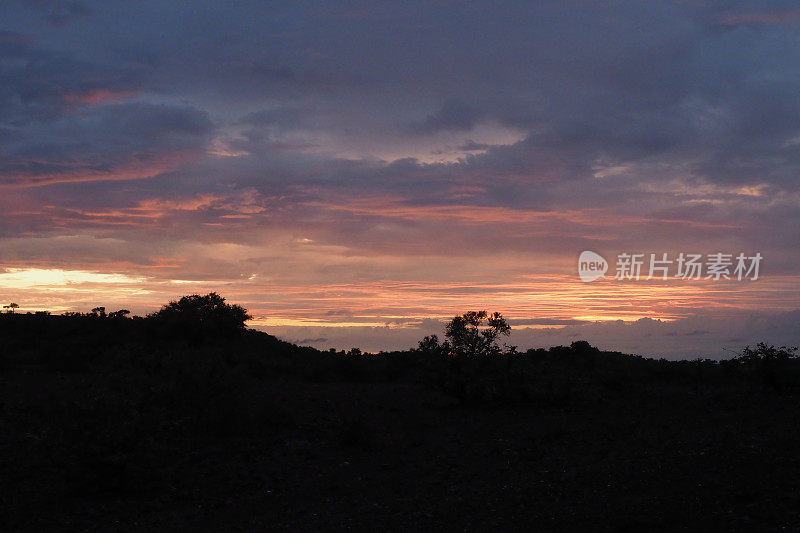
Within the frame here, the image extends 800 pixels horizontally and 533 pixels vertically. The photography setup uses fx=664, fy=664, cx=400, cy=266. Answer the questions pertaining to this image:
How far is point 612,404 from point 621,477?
7.11 meters

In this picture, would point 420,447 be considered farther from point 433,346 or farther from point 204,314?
point 204,314

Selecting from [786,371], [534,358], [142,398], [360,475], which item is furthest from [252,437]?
[534,358]

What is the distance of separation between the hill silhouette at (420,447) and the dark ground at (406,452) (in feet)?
0.18

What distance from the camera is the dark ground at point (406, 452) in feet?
38.5

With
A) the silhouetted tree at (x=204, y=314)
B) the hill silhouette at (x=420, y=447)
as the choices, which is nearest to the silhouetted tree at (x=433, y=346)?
the hill silhouette at (x=420, y=447)

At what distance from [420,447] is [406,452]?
19.4 inches

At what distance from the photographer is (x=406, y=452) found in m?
16.1

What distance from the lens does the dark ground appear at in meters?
11.7

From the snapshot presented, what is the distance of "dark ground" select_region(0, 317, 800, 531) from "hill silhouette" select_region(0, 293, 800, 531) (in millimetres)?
55

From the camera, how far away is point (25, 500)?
13.3 metres

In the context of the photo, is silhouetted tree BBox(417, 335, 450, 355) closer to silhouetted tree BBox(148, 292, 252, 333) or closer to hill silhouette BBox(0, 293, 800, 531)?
hill silhouette BBox(0, 293, 800, 531)

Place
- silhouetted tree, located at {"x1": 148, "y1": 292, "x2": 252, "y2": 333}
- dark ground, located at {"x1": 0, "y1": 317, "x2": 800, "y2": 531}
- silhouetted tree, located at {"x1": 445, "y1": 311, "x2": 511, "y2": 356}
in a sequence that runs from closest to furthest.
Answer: dark ground, located at {"x1": 0, "y1": 317, "x2": 800, "y2": 531} → silhouetted tree, located at {"x1": 445, "y1": 311, "x2": 511, "y2": 356} → silhouetted tree, located at {"x1": 148, "y1": 292, "x2": 252, "y2": 333}

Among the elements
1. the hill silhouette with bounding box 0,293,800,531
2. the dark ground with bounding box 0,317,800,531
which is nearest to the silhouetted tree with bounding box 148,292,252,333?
the hill silhouette with bounding box 0,293,800,531

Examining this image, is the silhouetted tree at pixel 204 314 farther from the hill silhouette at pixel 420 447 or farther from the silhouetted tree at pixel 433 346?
the silhouetted tree at pixel 433 346
